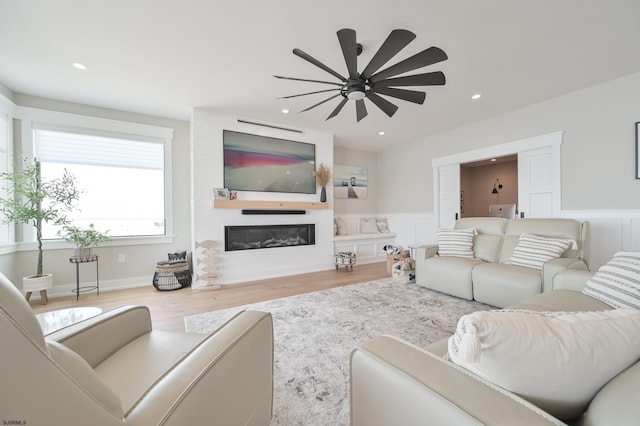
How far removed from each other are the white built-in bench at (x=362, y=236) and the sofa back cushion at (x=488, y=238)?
2254 millimetres

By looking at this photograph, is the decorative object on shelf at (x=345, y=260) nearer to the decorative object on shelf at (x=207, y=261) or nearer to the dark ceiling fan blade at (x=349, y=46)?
the decorative object on shelf at (x=207, y=261)

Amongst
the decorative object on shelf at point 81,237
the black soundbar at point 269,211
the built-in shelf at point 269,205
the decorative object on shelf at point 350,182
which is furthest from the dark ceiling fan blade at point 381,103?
the decorative object on shelf at point 81,237

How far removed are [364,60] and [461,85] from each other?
145 centimetres

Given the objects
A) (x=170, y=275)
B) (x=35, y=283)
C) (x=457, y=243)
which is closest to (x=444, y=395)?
(x=457, y=243)

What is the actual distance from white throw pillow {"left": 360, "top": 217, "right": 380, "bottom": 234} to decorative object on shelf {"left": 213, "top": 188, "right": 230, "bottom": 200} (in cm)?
331

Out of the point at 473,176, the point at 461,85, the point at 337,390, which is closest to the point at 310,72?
the point at 461,85

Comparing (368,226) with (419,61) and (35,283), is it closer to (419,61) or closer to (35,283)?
(419,61)

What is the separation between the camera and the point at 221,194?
12.7 ft

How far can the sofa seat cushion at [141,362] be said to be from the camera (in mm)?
899

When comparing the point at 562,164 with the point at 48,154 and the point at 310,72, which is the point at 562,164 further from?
the point at 48,154

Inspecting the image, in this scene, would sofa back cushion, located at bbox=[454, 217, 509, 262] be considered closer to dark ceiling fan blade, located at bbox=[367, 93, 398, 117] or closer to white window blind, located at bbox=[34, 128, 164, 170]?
dark ceiling fan blade, located at bbox=[367, 93, 398, 117]

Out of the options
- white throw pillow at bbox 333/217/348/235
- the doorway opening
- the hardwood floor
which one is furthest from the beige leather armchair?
the doorway opening

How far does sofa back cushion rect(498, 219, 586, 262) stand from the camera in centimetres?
265

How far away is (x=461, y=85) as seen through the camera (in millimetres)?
3158
